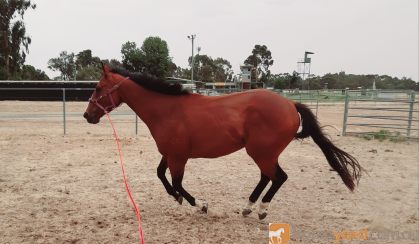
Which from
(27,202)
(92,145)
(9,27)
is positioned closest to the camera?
(27,202)

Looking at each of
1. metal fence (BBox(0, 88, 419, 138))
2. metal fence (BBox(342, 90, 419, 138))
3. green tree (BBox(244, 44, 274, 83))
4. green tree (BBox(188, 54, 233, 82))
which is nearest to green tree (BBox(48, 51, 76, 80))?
green tree (BBox(188, 54, 233, 82))

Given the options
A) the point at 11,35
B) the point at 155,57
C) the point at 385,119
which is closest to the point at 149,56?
the point at 155,57

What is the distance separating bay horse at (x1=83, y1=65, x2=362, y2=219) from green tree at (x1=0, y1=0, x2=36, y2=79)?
39523 millimetres

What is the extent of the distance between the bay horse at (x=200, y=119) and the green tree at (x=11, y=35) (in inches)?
1556

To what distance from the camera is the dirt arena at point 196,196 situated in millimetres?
3523

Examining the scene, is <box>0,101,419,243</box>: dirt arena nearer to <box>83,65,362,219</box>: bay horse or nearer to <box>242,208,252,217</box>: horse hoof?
<box>242,208,252,217</box>: horse hoof

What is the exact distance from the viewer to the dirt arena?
352 centimetres

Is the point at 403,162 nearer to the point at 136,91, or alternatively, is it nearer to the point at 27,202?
the point at 136,91

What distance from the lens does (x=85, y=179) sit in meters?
5.64

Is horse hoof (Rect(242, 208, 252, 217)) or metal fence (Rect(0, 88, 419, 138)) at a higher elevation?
metal fence (Rect(0, 88, 419, 138))

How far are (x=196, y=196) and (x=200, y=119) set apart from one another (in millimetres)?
1648

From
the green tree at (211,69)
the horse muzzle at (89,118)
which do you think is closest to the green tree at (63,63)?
the green tree at (211,69)

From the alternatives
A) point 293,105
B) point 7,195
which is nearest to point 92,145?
point 7,195

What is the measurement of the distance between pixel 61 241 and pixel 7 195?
1.97 metres
